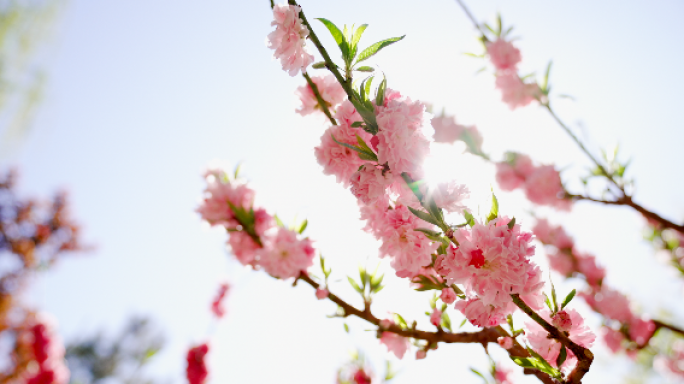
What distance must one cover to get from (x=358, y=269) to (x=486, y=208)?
100cm

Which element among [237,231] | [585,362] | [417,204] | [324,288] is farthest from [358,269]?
[585,362]

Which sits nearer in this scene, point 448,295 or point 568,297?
point 568,297

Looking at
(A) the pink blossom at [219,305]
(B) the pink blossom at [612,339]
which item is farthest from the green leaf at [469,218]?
(B) the pink blossom at [612,339]

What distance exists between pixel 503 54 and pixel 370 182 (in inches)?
120

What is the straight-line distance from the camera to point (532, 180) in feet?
12.3

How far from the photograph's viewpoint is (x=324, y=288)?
1.86 m

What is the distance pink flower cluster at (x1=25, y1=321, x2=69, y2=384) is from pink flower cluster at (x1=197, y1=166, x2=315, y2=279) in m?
5.05

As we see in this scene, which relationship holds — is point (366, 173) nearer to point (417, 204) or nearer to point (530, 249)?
point (417, 204)

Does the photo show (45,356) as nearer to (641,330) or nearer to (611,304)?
(611,304)

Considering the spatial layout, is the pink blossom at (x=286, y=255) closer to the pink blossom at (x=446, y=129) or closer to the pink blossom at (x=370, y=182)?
the pink blossom at (x=370, y=182)

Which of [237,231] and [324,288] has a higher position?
[237,231]

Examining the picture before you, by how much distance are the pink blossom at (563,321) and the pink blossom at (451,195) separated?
1.44 feet

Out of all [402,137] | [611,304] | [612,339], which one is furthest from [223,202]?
[612,339]

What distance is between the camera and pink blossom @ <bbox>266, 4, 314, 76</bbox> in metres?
1.12
